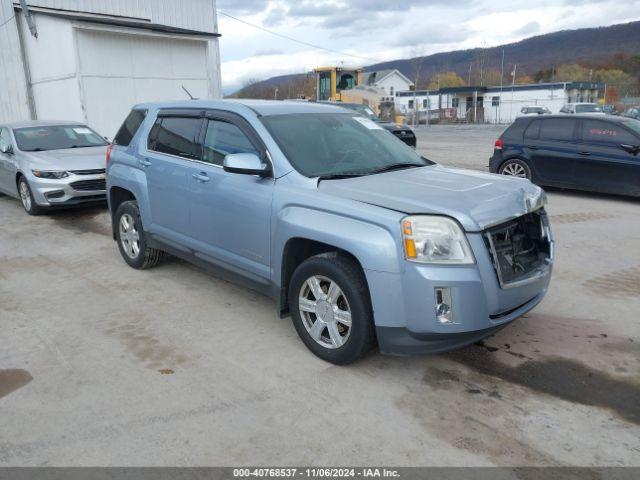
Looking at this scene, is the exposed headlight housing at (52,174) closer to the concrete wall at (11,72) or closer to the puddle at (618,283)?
the puddle at (618,283)

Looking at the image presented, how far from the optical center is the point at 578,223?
8.26m

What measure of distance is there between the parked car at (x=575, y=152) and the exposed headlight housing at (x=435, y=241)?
25.4 feet

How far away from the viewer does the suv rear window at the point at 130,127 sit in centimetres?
596

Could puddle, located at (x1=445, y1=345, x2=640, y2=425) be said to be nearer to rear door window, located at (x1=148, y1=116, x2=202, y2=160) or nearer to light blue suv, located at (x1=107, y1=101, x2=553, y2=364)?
light blue suv, located at (x1=107, y1=101, x2=553, y2=364)

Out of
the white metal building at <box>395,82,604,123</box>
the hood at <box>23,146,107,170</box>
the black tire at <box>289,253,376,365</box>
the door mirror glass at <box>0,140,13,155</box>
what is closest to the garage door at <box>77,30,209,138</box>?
the door mirror glass at <box>0,140,13,155</box>

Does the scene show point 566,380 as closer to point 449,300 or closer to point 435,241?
point 449,300

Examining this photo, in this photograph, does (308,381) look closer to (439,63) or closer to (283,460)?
(283,460)

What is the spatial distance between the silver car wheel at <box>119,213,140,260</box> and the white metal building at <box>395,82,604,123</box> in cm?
4596

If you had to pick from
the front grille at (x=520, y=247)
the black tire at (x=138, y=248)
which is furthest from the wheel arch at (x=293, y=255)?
the black tire at (x=138, y=248)

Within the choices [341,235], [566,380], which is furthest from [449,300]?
[566,380]

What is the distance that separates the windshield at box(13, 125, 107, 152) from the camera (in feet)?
31.4

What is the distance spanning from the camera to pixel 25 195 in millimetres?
9328

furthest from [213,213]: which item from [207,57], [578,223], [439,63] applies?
[439,63]

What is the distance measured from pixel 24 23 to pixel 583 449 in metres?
18.5
